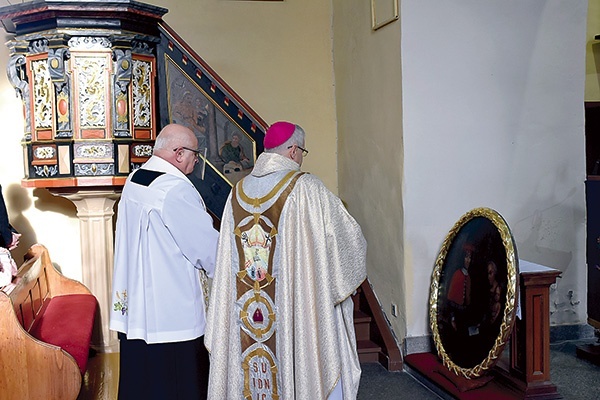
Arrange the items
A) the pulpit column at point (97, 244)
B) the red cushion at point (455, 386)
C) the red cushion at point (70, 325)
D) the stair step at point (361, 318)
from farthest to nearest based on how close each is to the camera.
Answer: the pulpit column at point (97, 244) < the stair step at point (361, 318) < the red cushion at point (70, 325) < the red cushion at point (455, 386)

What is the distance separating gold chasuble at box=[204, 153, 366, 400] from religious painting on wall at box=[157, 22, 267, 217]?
2.04 m

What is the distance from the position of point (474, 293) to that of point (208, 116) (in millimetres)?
2595

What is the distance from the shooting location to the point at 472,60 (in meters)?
5.44

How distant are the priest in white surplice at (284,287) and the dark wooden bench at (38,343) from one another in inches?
38.1

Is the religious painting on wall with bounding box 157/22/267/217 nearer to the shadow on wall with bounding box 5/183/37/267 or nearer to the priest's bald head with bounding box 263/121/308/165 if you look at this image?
the shadow on wall with bounding box 5/183/37/267

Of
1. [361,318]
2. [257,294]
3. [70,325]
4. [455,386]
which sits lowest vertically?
[455,386]

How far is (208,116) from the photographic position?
5.96 m

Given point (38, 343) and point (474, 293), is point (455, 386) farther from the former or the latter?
point (38, 343)

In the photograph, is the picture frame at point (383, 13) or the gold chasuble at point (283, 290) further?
the picture frame at point (383, 13)

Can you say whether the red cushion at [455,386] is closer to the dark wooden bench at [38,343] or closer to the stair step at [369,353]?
the stair step at [369,353]

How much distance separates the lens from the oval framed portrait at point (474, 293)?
4270 mm

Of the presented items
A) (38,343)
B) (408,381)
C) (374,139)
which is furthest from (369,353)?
(38,343)

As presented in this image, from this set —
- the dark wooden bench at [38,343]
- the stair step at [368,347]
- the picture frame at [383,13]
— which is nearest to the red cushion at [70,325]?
the dark wooden bench at [38,343]

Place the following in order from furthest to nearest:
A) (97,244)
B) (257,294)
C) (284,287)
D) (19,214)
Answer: (19,214)
(97,244)
(257,294)
(284,287)
